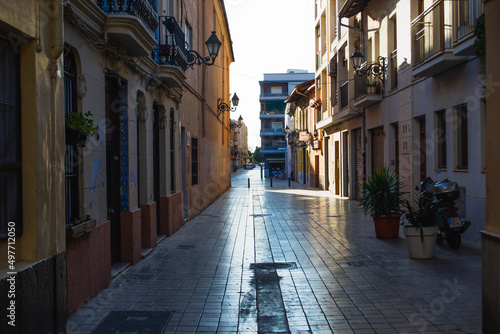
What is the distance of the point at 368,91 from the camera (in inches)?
618

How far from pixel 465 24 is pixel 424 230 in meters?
4.49

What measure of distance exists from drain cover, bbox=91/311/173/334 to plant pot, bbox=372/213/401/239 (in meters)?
6.14

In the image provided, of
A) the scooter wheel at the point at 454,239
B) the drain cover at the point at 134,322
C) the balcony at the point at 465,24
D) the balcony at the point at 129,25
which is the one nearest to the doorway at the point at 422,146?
the balcony at the point at 465,24

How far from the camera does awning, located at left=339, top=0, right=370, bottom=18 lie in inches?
647

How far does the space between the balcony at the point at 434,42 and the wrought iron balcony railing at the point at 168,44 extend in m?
5.84

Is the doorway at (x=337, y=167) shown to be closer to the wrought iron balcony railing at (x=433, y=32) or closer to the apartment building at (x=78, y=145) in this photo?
the wrought iron balcony railing at (x=433, y=32)

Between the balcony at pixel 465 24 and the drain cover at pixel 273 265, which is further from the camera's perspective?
the balcony at pixel 465 24

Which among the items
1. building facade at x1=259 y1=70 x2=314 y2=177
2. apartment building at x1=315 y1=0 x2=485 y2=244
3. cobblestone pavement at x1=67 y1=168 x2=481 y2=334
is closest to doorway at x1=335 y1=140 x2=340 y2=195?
→ apartment building at x1=315 y1=0 x2=485 y2=244

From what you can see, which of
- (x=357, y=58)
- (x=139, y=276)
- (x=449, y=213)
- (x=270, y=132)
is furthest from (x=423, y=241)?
(x=270, y=132)

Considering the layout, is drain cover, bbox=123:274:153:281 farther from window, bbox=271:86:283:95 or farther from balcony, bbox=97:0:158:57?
window, bbox=271:86:283:95

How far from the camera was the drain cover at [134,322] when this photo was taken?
15.0 ft

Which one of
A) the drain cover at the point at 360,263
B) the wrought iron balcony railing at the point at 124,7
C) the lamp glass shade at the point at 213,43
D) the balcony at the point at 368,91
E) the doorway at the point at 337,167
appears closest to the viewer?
the wrought iron balcony railing at the point at 124,7

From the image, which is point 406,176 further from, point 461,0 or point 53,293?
point 53,293

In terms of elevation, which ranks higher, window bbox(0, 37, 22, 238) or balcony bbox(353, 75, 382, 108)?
balcony bbox(353, 75, 382, 108)
